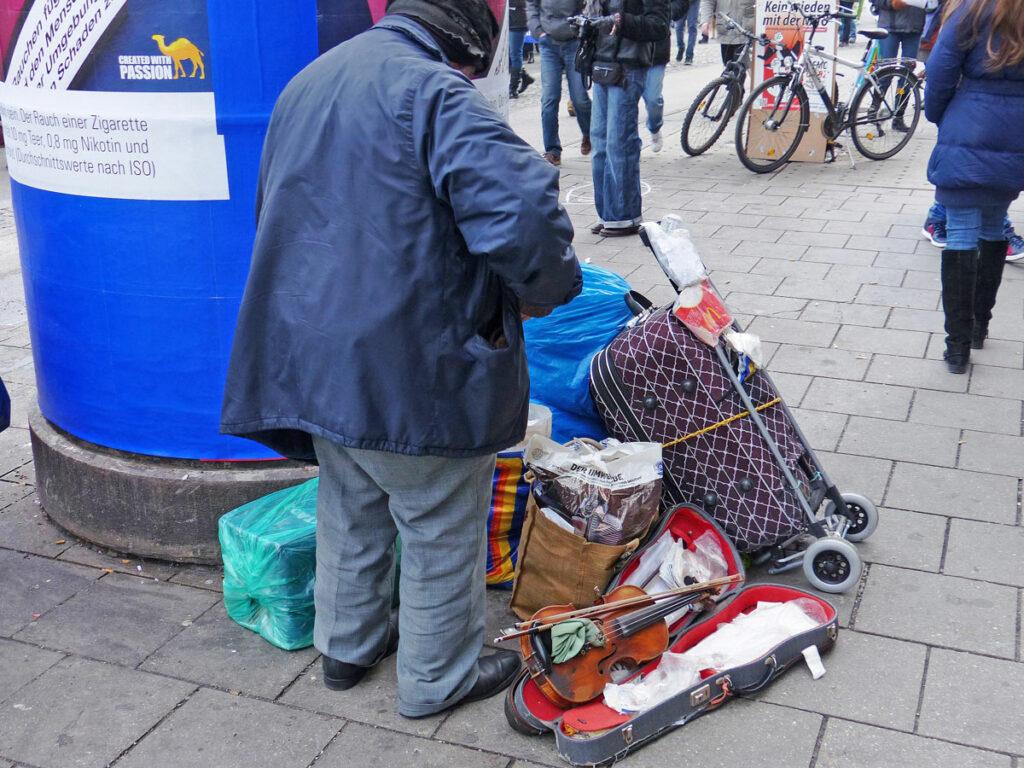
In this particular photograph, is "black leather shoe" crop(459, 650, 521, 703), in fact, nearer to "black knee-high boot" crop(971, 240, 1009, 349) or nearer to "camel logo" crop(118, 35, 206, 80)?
"camel logo" crop(118, 35, 206, 80)

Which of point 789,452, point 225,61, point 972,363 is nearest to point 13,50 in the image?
point 225,61

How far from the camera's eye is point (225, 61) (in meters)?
3.23

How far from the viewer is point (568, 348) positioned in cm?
377

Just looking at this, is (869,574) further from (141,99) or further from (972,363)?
(141,99)

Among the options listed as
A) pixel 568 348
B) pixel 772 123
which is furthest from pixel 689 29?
pixel 568 348

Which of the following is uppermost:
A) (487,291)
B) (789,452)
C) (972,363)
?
(487,291)

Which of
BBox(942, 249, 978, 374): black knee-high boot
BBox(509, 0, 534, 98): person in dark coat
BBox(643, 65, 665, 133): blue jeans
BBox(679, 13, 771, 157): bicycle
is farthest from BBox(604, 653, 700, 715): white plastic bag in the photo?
BBox(509, 0, 534, 98): person in dark coat

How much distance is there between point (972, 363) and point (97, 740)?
412 cm

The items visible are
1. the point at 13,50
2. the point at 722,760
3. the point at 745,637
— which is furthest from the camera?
the point at 13,50

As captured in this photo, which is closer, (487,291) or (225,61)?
(487,291)

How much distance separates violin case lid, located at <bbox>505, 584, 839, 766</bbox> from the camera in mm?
Result: 2707

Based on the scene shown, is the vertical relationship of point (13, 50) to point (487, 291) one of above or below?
above

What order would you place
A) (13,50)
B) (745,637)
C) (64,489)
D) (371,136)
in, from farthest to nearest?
(64,489), (13,50), (745,637), (371,136)

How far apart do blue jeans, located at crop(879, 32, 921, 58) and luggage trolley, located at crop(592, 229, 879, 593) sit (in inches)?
338
